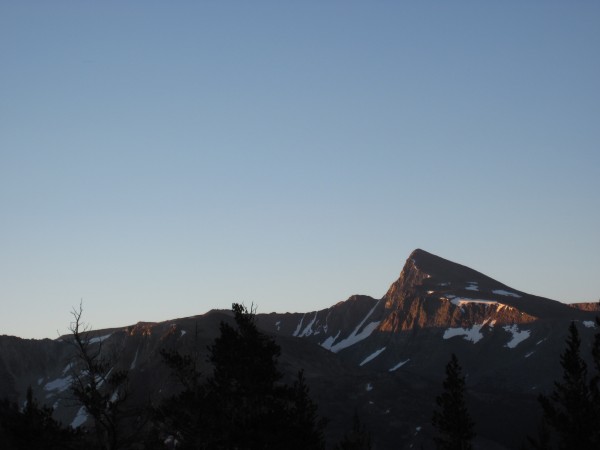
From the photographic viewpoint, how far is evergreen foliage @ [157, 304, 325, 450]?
149 ft

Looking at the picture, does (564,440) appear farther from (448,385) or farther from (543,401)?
(448,385)

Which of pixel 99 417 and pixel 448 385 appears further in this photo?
pixel 448 385

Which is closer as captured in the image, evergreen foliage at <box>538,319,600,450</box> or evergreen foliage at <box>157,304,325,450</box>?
evergreen foliage at <box>157,304,325,450</box>

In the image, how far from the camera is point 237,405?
48375 millimetres

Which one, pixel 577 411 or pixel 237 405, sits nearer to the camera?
pixel 237 405

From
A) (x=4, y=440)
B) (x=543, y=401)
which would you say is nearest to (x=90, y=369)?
(x=543, y=401)

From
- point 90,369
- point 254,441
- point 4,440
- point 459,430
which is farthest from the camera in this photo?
point 4,440

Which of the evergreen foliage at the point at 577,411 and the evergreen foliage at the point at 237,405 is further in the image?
the evergreen foliage at the point at 577,411

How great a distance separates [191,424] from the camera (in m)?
47.4

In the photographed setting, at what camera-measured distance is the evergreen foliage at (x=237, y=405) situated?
45562 mm

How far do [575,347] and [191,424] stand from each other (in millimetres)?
35668

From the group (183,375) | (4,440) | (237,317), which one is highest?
(237,317)

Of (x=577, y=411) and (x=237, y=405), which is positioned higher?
(x=237, y=405)

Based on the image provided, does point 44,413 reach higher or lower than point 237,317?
lower
